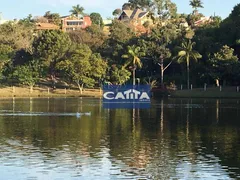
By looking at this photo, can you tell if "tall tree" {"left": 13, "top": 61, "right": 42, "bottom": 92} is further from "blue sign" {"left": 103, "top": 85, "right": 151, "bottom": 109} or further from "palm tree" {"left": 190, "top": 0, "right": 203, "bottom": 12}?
"palm tree" {"left": 190, "top": 0, "right": 203, "bottom": 12}

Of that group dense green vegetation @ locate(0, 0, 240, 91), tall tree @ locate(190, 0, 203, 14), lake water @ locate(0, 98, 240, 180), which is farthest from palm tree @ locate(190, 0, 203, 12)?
lake water @ locate(0, 98, 240, 180)

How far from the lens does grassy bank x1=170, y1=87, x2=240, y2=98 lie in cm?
9088

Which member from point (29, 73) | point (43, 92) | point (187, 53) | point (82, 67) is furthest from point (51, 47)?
point (187, 53)

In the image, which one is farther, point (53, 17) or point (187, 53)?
point (53, 17)

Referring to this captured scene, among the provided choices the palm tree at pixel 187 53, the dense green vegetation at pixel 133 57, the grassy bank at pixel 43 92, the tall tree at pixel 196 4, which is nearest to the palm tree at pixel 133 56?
the dense green vegetation at pixel 133 57

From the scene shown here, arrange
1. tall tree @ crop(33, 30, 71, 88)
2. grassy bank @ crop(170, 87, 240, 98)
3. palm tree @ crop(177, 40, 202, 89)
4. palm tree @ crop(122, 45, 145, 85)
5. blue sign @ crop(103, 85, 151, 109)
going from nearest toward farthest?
blue sign @ crop(103, 85, 151, 109) → grassy bank @ crop(170, 87, 240, 98) → palm tree @ crop(177, 40, 202, 89) → tall tree @ crop(33, 30, 71, 88) → palm tree @ crop(122, 45, 145, 85)

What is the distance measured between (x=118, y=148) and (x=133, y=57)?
70325mm

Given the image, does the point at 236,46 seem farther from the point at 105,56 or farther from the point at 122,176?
the point at 122,176

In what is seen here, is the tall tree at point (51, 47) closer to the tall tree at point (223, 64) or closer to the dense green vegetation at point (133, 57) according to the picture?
the dense green vegetation at point (133, 57)

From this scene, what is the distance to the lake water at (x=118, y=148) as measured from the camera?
886 inches

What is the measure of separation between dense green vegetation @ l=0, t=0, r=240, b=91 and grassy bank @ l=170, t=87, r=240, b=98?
6.22 feet

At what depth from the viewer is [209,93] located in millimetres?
92062

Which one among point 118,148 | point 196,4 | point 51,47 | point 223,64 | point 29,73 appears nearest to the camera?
point 118,148

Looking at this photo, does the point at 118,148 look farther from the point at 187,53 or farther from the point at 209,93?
the point at 187,53
